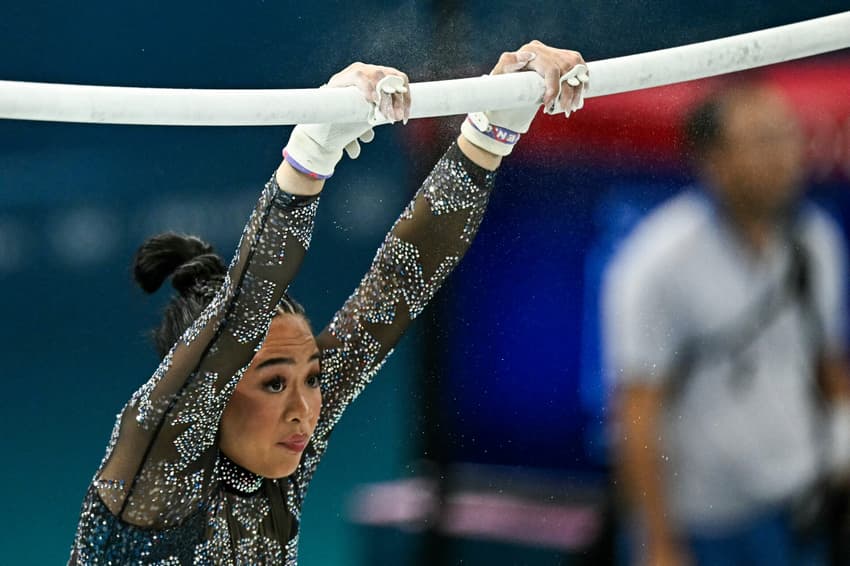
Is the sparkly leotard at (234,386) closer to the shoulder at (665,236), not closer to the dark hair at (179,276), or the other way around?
the dark hair at (179,276)

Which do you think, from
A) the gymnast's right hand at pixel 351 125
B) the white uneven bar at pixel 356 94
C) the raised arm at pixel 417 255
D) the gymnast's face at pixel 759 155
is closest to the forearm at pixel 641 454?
the gymnast's face at pixel 759 155

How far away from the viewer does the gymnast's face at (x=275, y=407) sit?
1.23 m

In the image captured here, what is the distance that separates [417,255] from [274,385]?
18cm

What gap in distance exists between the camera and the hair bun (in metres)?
1.24

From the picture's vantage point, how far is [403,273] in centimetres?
128

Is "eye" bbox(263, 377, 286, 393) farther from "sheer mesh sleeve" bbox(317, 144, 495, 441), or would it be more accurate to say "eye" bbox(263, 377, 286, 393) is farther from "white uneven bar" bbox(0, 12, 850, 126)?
"white uneven bar" bbox(0, 12, 850, 126)

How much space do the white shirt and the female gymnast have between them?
562mm

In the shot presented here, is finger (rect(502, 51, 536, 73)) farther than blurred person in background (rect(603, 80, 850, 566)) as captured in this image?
No

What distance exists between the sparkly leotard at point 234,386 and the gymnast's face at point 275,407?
0.09 feet

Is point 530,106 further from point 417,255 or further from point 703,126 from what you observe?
point 703,126

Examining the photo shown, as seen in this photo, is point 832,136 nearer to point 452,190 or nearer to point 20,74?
point 452,190

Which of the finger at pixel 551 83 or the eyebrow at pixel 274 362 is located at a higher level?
the finger at pixel 551 83

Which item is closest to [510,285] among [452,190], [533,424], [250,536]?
[533,424]

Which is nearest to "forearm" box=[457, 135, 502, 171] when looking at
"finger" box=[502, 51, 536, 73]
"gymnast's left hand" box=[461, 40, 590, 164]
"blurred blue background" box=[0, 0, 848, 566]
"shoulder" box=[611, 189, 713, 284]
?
"gymnast's left hand" box=[461, 40, 590, 164]
